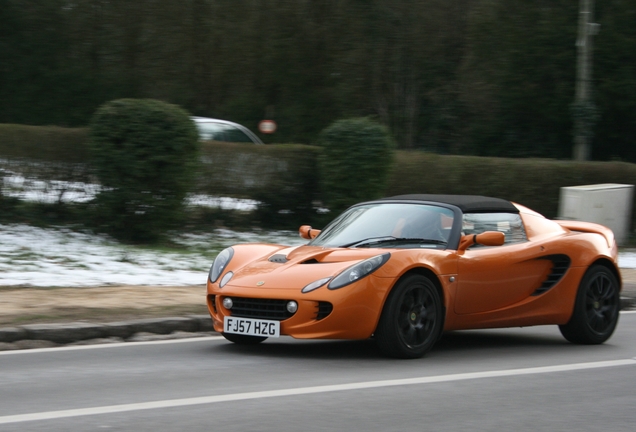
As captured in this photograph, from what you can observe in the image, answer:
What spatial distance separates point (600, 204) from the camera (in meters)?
16.9

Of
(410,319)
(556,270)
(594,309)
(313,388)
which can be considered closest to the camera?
(313,388)

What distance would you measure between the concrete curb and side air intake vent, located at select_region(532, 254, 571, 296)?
3130 mm

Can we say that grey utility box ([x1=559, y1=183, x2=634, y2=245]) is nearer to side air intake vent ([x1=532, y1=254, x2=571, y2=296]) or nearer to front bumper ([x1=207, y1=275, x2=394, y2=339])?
side air intake vent ([x1=532, y1=254, x2=571, y2=296])

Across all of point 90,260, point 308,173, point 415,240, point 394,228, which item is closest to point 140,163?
point 90,260

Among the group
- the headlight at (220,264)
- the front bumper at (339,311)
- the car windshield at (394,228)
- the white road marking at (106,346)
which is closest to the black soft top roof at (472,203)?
the car windshield at (394,228)

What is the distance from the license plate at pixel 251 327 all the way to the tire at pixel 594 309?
9.65ft

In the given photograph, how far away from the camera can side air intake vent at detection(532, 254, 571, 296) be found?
855cm

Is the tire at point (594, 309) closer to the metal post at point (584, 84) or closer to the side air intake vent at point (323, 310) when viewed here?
the side air intake vent at point (323, 310)

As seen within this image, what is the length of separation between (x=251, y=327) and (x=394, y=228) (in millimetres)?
1596

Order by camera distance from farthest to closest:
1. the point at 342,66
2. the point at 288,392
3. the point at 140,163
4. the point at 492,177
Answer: the point at 342,66 < the point at 492,177 < the point at 140,163 < the point at 288,392

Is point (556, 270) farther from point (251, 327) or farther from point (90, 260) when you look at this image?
point (90, 260)

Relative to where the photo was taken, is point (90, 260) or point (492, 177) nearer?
point (90, 260)

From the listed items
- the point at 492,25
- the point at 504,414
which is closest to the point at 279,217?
the point at 504,414

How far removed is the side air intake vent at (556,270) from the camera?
855 cm
